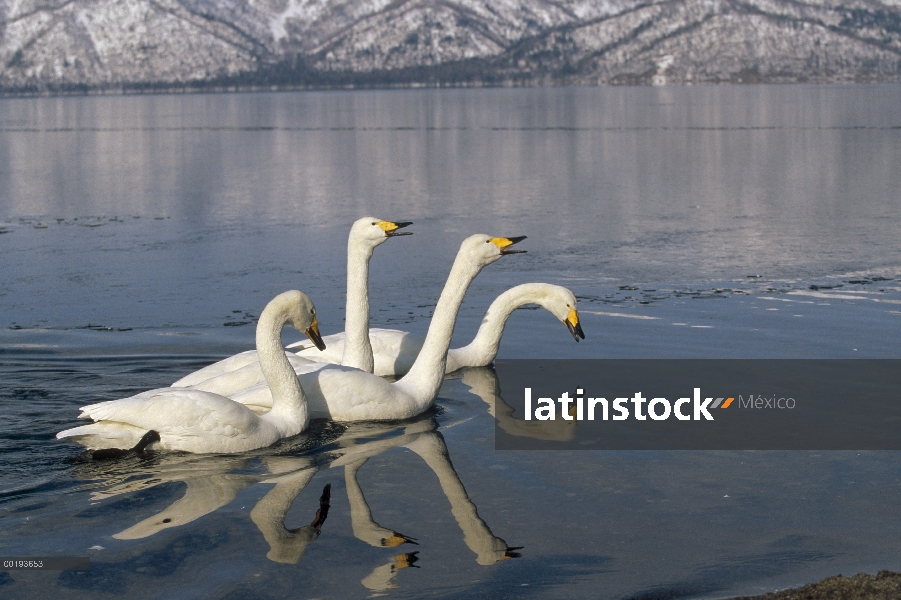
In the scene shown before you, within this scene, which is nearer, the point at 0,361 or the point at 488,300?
the point at 0,361

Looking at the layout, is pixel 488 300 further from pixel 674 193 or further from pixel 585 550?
pixel 674 193

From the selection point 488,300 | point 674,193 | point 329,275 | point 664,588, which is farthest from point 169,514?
point 674,193

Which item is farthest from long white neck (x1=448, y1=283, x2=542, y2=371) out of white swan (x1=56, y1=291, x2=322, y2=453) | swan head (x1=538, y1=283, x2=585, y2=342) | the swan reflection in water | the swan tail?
the swan tail

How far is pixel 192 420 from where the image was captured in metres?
8.84

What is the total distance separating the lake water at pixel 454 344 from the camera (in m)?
7.03

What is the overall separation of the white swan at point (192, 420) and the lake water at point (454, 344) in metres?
0.20

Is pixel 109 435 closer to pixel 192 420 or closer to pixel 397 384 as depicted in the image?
pixel 192 420

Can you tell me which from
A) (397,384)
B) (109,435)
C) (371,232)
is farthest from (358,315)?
(109,435)

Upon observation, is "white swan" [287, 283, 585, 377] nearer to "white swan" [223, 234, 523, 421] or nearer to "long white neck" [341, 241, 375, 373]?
"long white neck" [341, 241, 375, 373]

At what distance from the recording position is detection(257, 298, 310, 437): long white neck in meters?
9.24

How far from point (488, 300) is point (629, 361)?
3687mm

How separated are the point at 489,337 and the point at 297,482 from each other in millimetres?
4372

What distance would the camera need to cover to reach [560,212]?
83.2 feet

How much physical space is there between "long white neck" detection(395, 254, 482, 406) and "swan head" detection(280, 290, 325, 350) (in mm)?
1064
